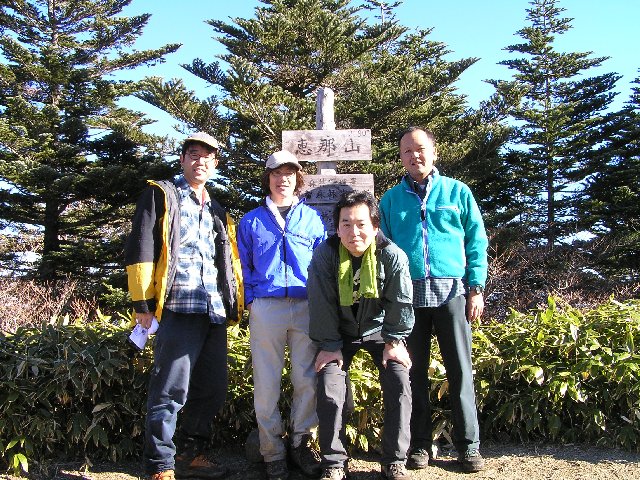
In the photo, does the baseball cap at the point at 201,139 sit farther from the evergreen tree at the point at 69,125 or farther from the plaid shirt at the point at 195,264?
the evergreen tree at the point at 69,125

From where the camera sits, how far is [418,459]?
319 centimetres

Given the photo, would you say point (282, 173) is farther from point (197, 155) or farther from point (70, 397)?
point (70, 397)

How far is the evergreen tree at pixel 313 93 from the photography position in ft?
37.6

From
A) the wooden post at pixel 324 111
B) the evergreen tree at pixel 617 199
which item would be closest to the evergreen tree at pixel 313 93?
the evergreen tree at pixel 617 199

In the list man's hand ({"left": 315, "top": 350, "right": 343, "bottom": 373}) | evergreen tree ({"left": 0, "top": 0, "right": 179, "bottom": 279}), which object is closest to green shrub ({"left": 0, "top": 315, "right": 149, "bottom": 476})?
man's hand ({"left": 315, "top": 350, "right": 343, "bottom": 373})

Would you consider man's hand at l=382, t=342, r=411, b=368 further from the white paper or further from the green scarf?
the white paper

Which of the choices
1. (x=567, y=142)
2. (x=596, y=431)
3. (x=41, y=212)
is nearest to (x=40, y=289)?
(x=41, y=212)

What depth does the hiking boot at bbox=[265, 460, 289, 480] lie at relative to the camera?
3.04 m

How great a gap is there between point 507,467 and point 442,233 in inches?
51.7

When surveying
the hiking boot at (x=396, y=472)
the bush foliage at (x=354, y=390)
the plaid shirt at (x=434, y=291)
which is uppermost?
the plaid shirt at (x=434, y=291)

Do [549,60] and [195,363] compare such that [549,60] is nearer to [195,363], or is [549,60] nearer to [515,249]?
[515,249]

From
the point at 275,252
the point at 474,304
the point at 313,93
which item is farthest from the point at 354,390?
the point at 313,93

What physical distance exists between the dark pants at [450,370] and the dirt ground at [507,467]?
172mm

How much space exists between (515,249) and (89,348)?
12486 millimetres
